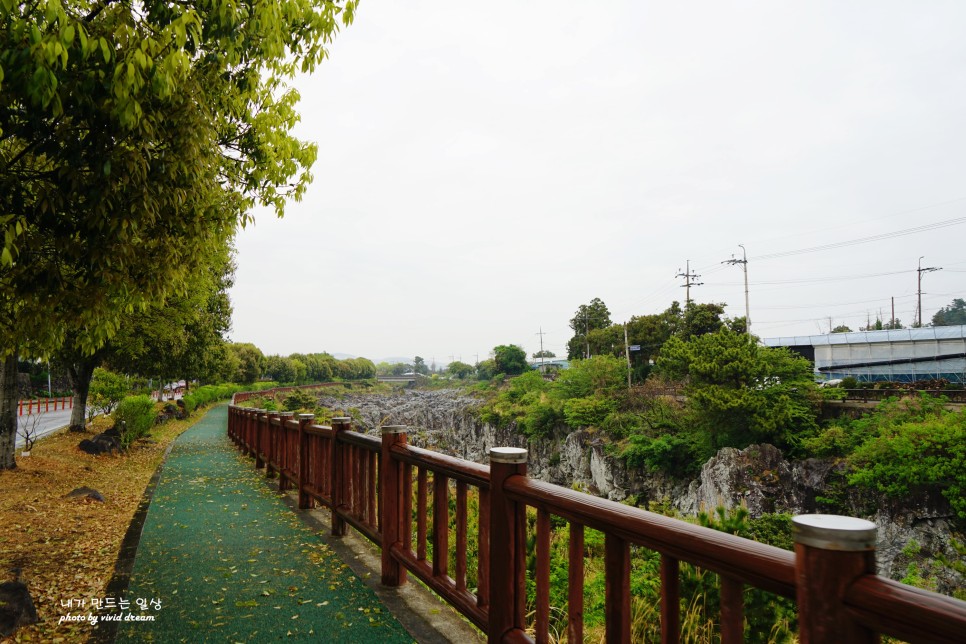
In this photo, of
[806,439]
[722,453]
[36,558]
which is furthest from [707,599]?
[806,439]

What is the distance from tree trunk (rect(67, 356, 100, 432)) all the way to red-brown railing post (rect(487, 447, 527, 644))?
1527 centimetres

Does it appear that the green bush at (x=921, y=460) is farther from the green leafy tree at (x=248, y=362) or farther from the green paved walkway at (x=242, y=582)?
the green leafy tree at (x=248, y=362)

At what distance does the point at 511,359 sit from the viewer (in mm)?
73250

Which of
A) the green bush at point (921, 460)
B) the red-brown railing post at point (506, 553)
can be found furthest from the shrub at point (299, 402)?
the red-brown railing post at point (506, 553)

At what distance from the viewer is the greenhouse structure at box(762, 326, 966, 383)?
34656 millimetres

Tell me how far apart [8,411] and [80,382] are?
6.42m

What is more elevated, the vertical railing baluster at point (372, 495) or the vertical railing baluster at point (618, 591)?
the vertical railing baluster at point (618, 591)

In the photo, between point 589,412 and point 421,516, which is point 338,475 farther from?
point 589,412

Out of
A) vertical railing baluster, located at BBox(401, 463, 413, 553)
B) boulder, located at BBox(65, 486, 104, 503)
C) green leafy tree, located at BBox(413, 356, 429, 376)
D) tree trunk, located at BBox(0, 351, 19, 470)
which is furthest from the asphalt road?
green leafy tree, located at BBox(413, 356, 429, 376)

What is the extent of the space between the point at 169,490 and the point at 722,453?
21.0 meters

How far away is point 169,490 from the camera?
8.09 metres

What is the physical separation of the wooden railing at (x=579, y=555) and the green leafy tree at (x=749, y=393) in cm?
2119

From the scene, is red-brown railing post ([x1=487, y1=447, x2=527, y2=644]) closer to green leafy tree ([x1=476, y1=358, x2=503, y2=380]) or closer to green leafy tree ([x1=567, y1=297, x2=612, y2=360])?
green leafy tree ([x1=567, y1=297, x2=612, y2=360])

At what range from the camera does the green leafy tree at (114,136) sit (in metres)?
2.72
